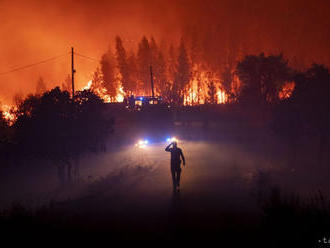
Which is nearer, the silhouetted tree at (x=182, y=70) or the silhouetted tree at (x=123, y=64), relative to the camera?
the silhouetted tree at (x=182, y=70)

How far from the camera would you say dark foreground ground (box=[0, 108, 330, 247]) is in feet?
23.6

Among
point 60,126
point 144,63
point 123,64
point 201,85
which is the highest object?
point 144,63

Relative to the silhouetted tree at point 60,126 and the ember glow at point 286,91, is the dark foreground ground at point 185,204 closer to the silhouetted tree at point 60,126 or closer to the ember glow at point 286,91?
the silhouetted tree at point 60,126

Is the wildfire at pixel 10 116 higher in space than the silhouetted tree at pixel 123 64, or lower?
lower

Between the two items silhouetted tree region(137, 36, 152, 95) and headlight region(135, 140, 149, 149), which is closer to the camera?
headlight region(135, 140, 149, 149)

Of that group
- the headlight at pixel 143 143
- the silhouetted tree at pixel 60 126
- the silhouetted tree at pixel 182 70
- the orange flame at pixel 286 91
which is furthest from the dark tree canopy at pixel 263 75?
the silhouetted tree at pixel 60 126

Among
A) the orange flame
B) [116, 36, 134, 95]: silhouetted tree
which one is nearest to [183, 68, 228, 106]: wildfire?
[116, 36, 134, 95]: silhouetted tree

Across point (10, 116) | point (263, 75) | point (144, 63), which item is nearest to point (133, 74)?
point (144, 63)

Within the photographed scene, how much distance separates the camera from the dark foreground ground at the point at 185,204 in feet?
23.6

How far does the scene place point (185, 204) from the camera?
11.0m

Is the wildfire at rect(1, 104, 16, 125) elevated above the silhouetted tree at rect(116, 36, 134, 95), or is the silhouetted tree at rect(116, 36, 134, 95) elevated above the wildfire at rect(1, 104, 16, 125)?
the silhouetted tree at rect(116, 36, 134, 95)

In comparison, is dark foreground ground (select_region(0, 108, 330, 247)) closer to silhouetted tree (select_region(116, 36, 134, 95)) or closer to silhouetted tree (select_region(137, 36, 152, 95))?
silhouetted tree (select_region(137, 36, 152, 95))

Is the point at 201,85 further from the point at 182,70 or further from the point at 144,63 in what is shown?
the point at 144,63

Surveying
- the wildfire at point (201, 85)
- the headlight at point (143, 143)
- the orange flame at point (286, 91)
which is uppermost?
the wildfire at point (201, 85)
